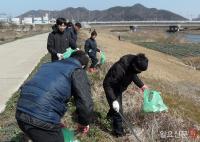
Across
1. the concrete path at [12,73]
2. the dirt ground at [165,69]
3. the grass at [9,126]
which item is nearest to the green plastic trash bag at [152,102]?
the grass at [9,126]

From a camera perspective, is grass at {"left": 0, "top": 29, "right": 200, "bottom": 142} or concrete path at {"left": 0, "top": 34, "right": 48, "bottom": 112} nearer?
grass at {"left": 0, "top": 29, "right": 200, "bottom": 142}

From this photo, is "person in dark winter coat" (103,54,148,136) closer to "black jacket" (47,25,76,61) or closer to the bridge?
"black jacket" (47,25,76,61)

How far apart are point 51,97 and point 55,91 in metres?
0.07

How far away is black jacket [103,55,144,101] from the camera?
7145 millimetres

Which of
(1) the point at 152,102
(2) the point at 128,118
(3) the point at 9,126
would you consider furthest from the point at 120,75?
(3) the point at 9,126

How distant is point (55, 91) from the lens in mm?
4531

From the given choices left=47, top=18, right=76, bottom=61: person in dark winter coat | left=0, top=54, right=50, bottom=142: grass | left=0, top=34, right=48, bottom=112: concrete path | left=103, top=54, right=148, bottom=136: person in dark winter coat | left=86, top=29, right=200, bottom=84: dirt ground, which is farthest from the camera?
A: left=86, top=29, right=200, bottom=84: dirt ground

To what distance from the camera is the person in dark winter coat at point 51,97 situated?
14.8 feet

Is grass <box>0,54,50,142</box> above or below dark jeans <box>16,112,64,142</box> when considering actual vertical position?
below

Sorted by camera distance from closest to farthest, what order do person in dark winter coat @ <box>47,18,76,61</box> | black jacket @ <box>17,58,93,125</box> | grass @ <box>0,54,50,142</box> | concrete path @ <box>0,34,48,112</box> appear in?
black jacket @ <box>17,58,93,125</box>
grass @ <box>0,54,50,142</box>
person in dark winter coat @ <box>47,18,76,61</box>
concrete path @ <box>0,34,48,112</box>

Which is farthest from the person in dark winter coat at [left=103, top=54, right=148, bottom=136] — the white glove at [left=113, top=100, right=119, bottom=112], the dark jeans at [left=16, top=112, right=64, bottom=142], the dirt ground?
the dirt ground

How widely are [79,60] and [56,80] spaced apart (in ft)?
1.14

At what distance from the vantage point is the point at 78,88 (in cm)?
459

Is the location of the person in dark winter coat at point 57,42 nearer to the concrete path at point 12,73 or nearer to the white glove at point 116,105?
the concrete path at point 12,73
